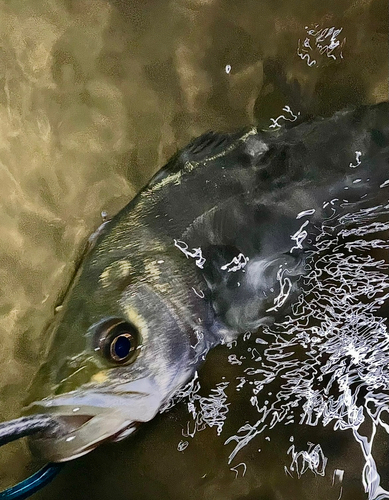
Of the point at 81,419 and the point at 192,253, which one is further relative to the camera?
the point at 192,253

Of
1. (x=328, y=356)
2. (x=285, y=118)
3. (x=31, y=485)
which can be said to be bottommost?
(x=328, y=356)

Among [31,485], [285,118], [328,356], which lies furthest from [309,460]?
[285,118]

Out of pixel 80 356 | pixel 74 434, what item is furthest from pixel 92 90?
pixel 74 434

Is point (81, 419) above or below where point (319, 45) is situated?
below

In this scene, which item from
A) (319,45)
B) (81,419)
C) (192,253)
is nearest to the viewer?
(81,419)

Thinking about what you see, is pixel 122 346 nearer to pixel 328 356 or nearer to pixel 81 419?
pixel 81 419

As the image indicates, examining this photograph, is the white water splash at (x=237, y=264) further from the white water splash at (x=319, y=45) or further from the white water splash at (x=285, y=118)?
the white water splash at (x=319, y=45)
